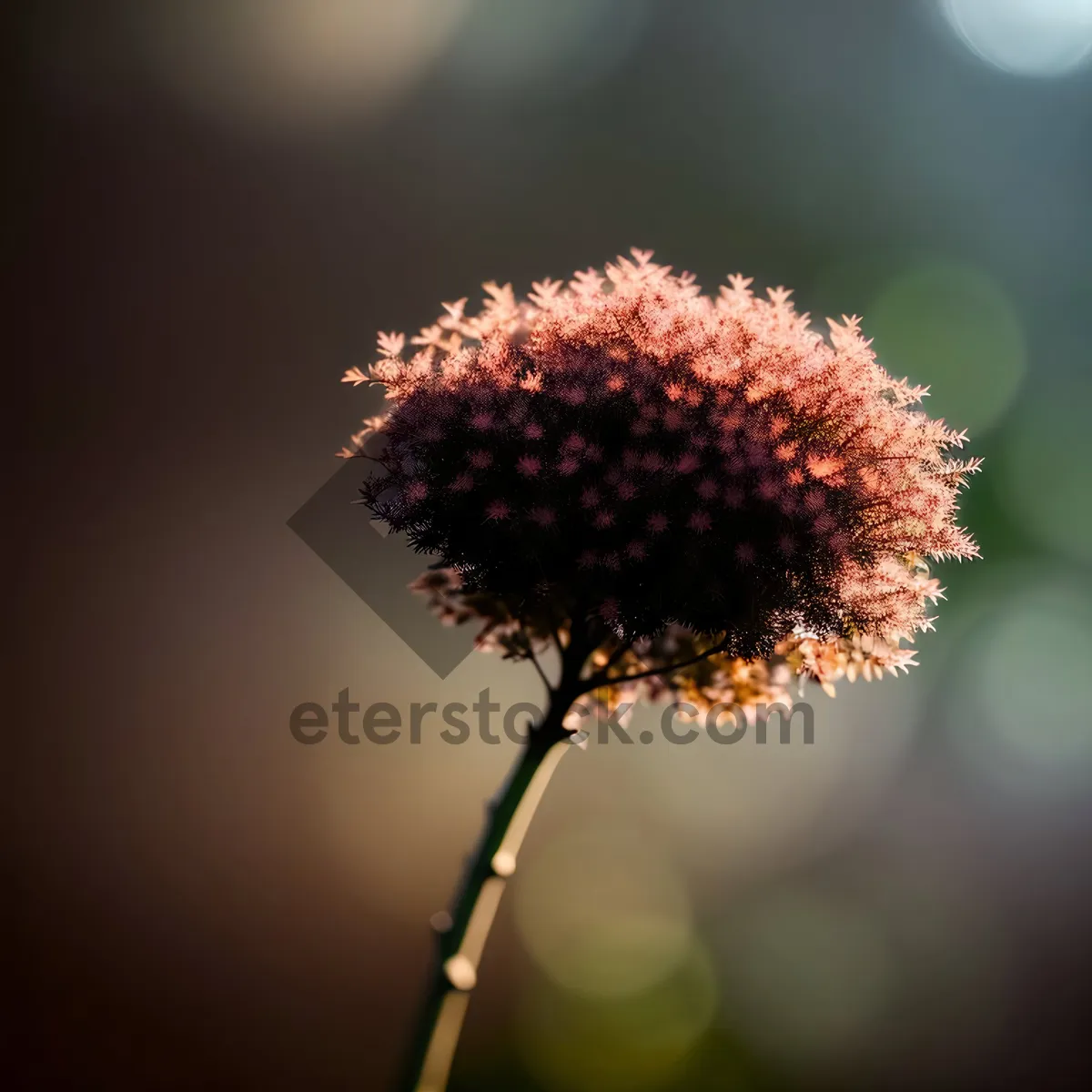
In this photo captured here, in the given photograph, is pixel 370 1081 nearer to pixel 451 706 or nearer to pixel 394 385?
pixel 451 706

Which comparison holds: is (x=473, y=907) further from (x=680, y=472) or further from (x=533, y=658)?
(x=680, y=472)

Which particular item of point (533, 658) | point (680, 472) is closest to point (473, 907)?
point (533, 658)

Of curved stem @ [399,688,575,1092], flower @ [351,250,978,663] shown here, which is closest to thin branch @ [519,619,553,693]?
curved stem @ [399,688,575,1092]

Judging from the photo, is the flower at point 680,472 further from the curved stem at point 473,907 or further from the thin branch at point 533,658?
the curved stem at point 473,907

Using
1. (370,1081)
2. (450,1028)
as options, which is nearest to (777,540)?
(450,1028)

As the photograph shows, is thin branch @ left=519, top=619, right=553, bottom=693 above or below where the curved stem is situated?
above

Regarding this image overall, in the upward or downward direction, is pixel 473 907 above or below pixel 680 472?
below

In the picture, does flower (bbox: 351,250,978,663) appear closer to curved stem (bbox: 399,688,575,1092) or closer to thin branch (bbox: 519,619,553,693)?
thin branch (bbox: 519,619,553,693)
